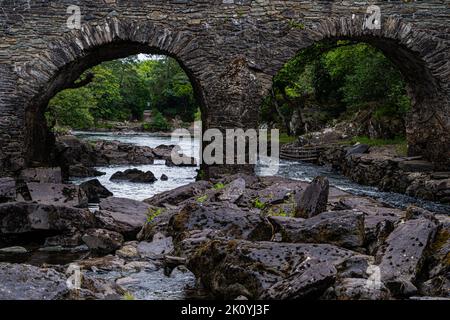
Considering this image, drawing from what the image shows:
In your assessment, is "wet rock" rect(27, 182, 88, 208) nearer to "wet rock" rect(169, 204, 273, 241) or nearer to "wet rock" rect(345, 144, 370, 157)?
"wet rock" rect(169, 204, 273, 241)

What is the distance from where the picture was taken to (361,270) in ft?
16.7

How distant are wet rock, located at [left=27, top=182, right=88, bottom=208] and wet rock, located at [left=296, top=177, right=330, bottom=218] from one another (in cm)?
459

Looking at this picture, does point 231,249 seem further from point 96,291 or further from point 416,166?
point 416,166

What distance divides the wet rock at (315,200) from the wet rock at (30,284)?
3771 mm

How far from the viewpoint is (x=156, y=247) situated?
283 inches

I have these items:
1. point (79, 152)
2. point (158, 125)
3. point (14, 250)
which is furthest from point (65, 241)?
point (158, 125)

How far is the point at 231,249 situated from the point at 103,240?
8.70 ft

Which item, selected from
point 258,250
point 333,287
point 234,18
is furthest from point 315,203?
point 234,18

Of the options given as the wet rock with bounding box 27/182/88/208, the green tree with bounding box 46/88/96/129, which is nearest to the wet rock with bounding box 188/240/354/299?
the wet rock with bounding box 27/182/88/208

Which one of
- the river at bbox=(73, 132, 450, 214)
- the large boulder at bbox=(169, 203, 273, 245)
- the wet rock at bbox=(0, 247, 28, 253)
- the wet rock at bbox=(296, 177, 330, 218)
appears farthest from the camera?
the river at bbox=(73, 132, 450, 214)

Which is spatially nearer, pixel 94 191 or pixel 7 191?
pixel 7 191

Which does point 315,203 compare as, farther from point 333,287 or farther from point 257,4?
point 257,4

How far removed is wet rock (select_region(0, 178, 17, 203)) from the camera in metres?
9.52

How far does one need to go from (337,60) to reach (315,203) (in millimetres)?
20763
